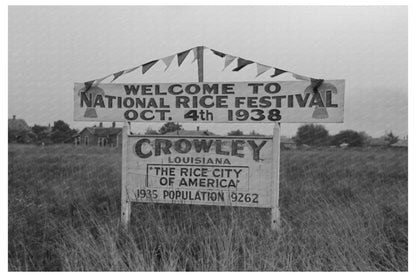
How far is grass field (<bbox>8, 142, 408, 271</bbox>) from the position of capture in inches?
142

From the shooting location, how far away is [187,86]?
4.69 m

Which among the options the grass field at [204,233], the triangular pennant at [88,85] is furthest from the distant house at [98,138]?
the triangular pennant at [88,85]

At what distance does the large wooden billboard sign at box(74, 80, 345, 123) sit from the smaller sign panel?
0.28 meters

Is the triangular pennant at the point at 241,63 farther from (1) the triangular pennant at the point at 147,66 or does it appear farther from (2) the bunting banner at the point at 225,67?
(1) the triangular pennant at the point at 147,66

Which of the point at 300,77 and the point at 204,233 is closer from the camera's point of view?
the point at 204,233

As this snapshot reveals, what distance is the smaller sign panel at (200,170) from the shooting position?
456 centimetres

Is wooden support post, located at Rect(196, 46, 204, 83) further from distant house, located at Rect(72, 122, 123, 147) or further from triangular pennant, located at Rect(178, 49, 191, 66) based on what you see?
distant house, located at Rect(72, 122, 123, 147)

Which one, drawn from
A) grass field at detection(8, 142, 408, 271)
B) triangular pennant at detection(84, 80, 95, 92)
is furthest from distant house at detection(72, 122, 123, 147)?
triangular pennant at detection(84, 80, 95, 92)

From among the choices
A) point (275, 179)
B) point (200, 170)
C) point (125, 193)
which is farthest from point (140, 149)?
point (275, 179)

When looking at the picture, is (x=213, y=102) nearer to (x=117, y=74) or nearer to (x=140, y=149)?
(x=140, y=149)

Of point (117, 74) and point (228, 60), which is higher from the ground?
point (228, 60)

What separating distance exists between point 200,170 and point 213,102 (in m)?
0.86

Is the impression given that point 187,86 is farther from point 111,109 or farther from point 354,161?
point 354,161

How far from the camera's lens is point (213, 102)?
4.61m
